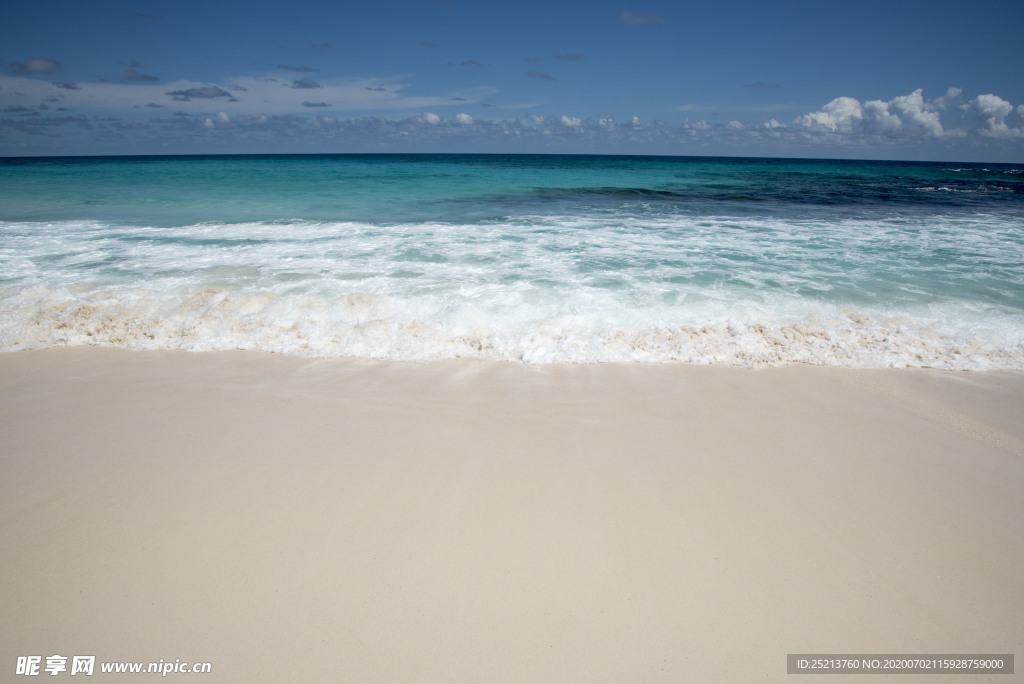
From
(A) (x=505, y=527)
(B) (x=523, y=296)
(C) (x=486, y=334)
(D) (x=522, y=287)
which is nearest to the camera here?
(A) (x=505, y=527)

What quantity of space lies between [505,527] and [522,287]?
441 cm

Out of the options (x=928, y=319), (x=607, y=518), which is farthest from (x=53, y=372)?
(x=928, y=319)

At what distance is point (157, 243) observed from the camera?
30.2 ft

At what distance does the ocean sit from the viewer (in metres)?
4.93

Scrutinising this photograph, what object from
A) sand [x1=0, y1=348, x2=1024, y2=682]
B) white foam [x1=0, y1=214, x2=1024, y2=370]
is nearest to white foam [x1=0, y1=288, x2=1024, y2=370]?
white foam [x1=0, y1=214, x2=1024, y2=370]

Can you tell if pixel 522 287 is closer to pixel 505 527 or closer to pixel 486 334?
pixel 486 334

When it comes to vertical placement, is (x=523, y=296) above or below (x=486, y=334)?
above

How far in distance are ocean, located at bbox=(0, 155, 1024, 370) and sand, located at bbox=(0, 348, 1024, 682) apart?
96cm

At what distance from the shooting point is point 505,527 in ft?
8.38

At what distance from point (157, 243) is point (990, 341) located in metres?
12.6

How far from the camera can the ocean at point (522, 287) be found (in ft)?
16.2

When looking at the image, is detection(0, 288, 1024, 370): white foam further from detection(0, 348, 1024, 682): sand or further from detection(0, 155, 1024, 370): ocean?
detection(0, 348, 1024, 682): sand

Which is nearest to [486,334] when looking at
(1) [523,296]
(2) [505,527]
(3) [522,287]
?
(1) [523,296]

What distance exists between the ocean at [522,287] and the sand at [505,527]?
0.96m
